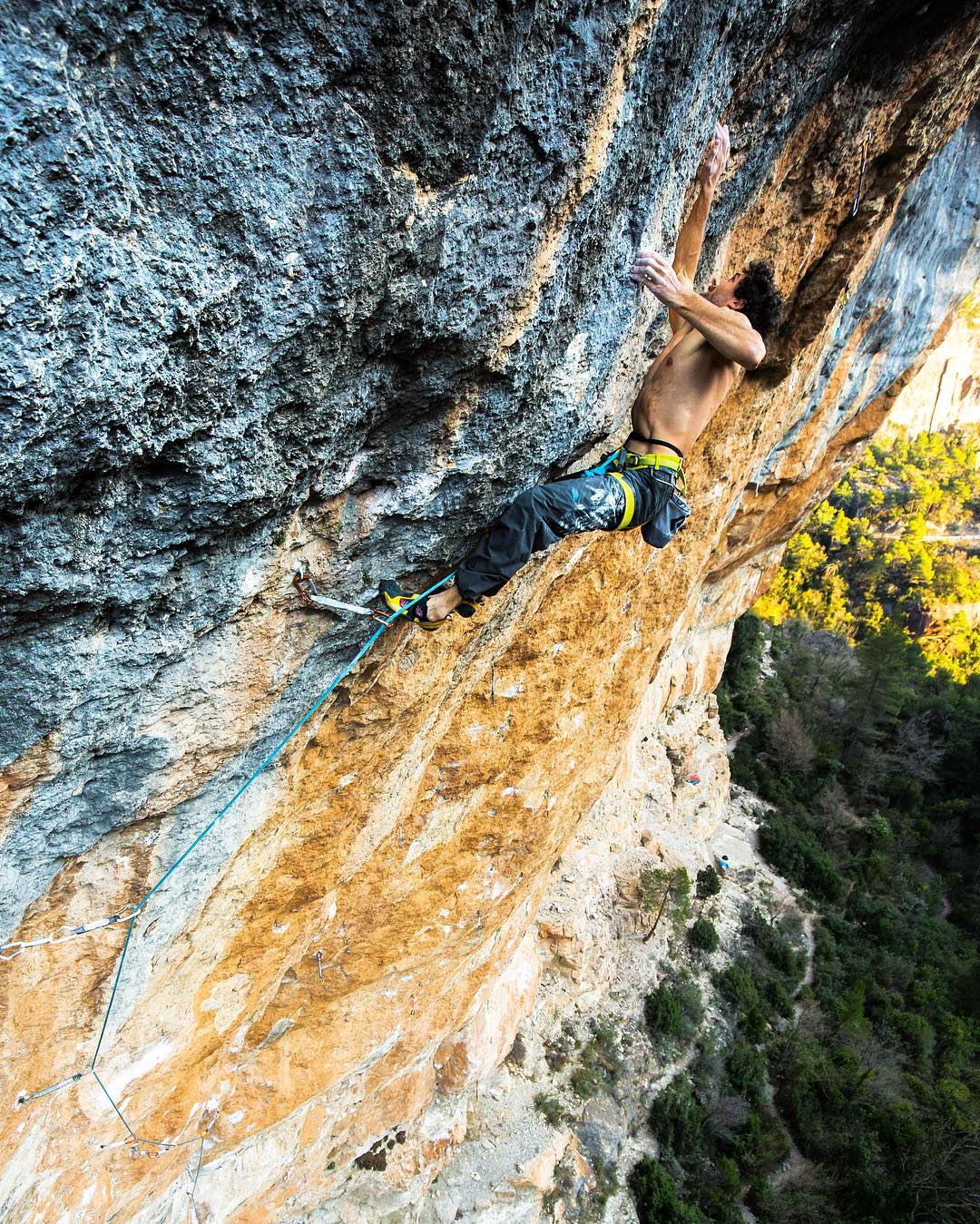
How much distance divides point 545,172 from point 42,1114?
194 inches

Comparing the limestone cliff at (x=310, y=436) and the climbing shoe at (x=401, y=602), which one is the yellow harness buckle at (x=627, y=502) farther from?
the climbing shoe at (x=401, y=602)

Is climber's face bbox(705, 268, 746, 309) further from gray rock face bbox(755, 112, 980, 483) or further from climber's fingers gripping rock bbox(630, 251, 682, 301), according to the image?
gray rock face bbox(755, 112, 980, 483)

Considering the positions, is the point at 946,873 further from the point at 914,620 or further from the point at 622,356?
the point at 622,356

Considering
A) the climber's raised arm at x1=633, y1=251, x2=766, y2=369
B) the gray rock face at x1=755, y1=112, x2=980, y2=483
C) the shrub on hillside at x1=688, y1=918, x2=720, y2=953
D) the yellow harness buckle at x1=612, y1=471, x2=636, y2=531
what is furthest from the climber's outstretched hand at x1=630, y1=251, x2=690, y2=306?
the shrub on hillside at x1=688, y1=918, x2=720, y2=953

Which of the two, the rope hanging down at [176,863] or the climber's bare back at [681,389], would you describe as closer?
the rope hanging down at [176,863]

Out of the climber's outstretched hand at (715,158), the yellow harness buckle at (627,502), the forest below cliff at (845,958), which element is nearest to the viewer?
the climber's outstretched hand at (715,158)

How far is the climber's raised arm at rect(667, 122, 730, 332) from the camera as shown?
9.61 feet

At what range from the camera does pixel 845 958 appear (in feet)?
52.4

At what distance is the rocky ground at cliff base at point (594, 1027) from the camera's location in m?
8.77

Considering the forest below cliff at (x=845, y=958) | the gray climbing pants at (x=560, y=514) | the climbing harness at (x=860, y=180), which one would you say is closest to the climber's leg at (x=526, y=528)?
the gray climbing pants at (x=560, y=514)

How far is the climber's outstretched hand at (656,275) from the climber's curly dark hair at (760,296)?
2.23 feet

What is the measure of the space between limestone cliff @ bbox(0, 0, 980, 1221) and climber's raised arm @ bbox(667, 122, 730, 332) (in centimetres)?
→ 16

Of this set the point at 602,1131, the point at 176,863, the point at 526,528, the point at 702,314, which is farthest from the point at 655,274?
the point at 602,1131

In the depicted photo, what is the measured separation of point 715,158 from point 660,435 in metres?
1.19
